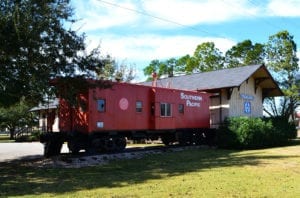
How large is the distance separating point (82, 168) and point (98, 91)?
5741mm

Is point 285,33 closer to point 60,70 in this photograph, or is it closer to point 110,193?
point 60,70

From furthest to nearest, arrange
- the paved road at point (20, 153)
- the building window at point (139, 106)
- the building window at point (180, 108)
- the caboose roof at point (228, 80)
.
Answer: the caboose roof at point (228, 80) < the building window at point (180, 108) < the building window at point (139, 106) < the paved road at point (20, 153)

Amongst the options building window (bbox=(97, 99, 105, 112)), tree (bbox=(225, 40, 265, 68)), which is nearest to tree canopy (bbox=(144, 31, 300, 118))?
tree (bbox=(225, 40, 265, 68))

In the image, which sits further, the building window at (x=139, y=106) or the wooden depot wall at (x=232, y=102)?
the wooden depot wall at (x=232, y=102)

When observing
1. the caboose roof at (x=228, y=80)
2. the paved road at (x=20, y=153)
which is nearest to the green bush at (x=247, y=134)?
the caboose roof at (x=228, y=80)

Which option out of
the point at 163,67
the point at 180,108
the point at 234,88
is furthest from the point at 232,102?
the point at 163,67

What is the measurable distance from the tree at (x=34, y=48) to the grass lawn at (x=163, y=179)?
313 cm

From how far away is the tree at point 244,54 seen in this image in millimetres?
55969

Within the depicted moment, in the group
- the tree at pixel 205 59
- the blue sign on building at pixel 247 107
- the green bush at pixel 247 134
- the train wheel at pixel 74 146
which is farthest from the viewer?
the tree at pixel 205 59

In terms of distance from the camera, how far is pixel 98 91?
853 inches

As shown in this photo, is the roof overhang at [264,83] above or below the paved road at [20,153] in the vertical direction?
above

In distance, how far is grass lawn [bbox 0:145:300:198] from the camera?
10976 millimetres

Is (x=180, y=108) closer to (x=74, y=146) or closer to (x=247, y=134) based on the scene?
(x=247, y=134)

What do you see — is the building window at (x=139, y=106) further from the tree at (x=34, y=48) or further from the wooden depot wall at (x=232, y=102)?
the wooden depot wall at (x=232, y=102)
